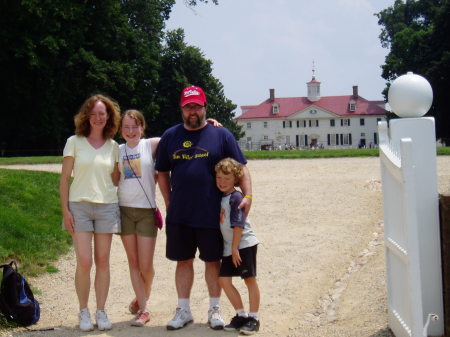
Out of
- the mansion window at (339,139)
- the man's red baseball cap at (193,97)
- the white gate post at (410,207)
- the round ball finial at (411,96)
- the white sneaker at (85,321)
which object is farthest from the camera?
the mansion window at (339,139)

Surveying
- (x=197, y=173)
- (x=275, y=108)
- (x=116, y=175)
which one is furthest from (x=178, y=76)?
(x=275, y=108)

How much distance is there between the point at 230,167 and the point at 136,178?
0.97 meters

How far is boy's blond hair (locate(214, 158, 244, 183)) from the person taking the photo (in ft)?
17.7

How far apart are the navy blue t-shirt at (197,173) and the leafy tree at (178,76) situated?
44.8m

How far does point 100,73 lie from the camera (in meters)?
35.4

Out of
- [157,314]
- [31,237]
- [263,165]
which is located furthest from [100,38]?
[157,314]

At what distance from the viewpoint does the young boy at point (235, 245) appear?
5.42 meters

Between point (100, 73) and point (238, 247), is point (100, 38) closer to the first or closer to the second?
point (100, 73)

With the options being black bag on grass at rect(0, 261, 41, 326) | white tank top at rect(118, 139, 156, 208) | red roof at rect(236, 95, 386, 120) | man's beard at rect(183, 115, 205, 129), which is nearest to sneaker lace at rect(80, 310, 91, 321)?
black bag on grass at rect(0, 261, 41, 326)

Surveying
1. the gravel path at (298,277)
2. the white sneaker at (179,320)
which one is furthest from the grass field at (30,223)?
the white sneaker at (179,320)

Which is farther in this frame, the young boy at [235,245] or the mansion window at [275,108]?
the mansion window at [275,108]

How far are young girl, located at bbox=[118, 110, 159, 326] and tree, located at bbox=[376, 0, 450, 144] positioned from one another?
38.3m

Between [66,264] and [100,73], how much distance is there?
27781mm

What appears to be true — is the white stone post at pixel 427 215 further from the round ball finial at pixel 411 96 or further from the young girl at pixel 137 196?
the young girl at pixel 137 196
